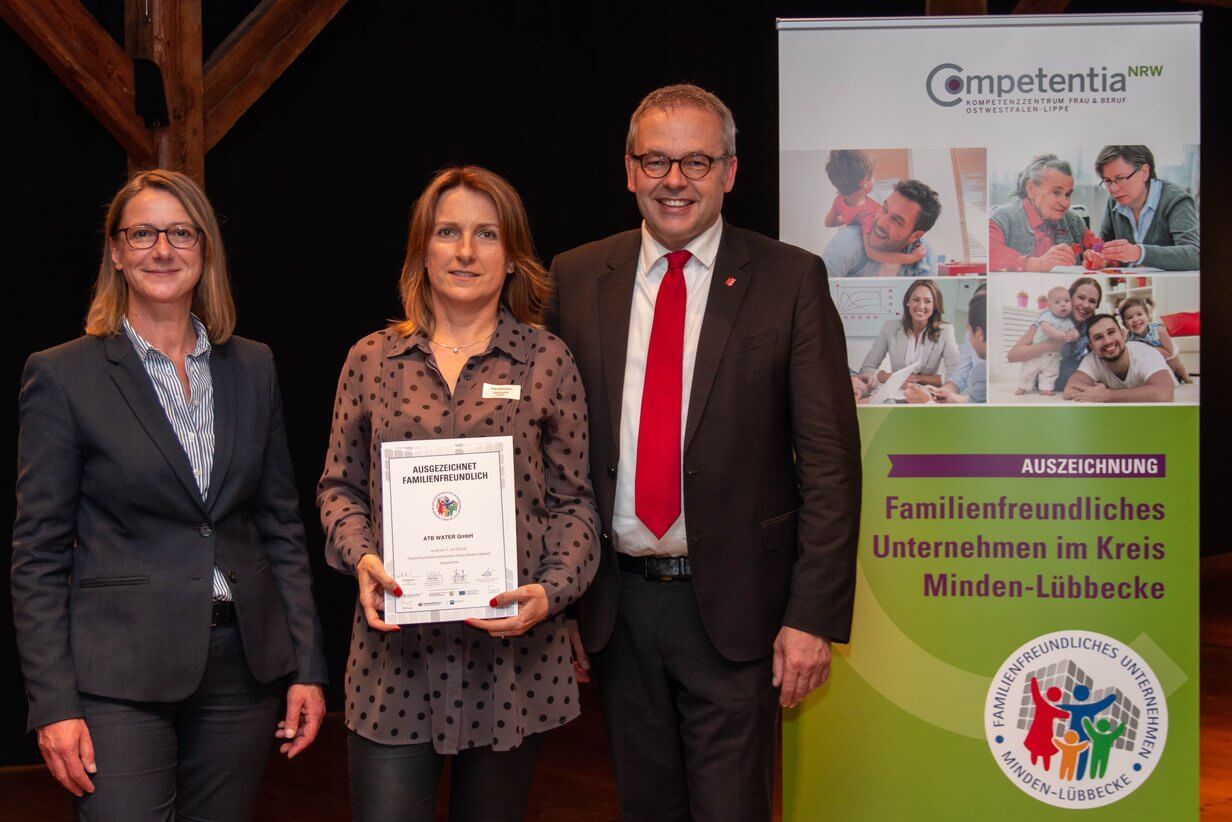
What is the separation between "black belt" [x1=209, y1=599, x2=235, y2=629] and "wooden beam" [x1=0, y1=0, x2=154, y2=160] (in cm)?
286

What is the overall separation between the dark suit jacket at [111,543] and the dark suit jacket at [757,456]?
0.77 m

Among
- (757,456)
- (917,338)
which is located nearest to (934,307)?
(917,338)

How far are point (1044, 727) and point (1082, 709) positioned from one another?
10cm

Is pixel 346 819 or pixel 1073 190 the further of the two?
pixel 346 819

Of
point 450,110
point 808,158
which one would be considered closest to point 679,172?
point 808,158

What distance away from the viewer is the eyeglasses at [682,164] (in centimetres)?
260

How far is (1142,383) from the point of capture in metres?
3.20

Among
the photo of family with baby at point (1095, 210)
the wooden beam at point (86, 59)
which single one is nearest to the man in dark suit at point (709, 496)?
the photo of family with baby at point (1095, 210)

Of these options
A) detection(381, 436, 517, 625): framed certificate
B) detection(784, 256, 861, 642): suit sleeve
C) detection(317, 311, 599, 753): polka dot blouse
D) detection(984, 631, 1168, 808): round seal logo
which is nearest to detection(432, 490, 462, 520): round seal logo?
detection(381, 436, 517, 625): framed certificate

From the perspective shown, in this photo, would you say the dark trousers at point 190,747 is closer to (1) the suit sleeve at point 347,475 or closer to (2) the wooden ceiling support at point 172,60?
(1) the suit sleeve at point 347,475

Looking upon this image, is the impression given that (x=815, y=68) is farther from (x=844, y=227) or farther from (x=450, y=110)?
(x=450, y=110)

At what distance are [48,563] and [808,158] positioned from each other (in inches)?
80.0

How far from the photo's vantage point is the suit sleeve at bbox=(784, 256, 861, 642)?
256cm

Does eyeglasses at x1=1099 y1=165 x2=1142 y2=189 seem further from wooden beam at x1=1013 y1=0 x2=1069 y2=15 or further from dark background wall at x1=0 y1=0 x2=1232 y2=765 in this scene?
dark background wall at x1=0 y1=0 x2=1232 y2=765
